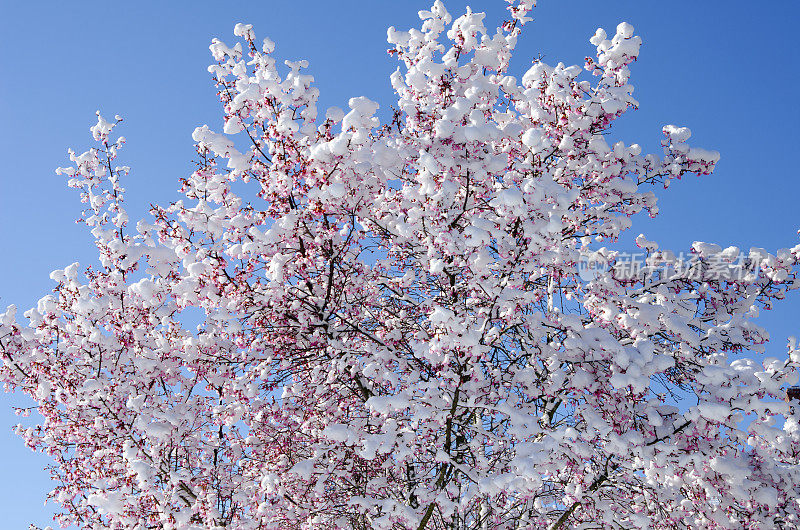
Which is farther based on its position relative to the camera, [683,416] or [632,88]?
[632,88]

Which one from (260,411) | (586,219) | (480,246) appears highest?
(586,219)

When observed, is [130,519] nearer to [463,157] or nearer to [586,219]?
[463,157]

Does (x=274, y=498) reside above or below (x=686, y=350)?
below

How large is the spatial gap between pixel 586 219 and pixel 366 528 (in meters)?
5.37

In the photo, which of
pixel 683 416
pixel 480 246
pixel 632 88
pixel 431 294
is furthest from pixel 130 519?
pixel 632 88

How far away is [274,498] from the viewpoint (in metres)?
7.72

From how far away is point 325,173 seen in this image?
23.4ft

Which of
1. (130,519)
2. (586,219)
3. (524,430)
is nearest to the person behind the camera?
(524,430)

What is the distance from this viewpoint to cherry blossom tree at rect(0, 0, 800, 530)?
6.86 m

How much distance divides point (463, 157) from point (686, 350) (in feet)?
12.4

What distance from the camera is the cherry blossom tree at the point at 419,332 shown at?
22.5 feet

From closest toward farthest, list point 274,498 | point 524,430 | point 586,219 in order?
point 524,430, point 274,498, point 586,219

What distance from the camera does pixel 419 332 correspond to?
26.6 ft

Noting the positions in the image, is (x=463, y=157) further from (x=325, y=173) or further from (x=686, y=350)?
(x=686, y=350)
